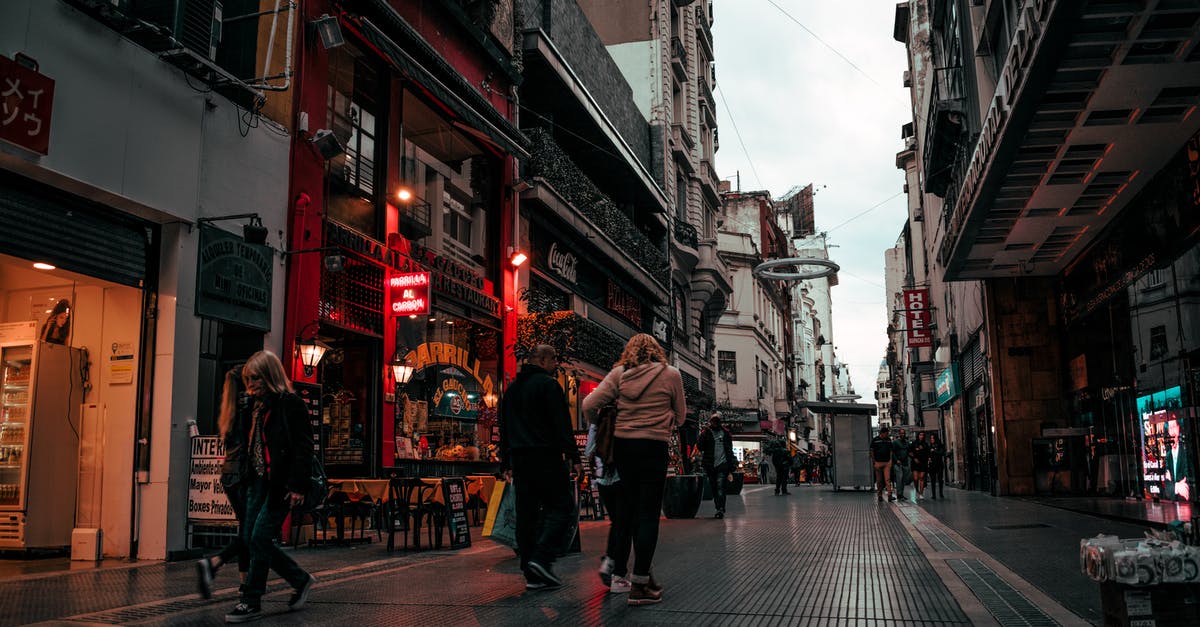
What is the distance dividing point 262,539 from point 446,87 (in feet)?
37.4

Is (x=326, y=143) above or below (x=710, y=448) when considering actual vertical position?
above

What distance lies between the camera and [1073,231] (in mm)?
17203

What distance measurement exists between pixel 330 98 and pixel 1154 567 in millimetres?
12392

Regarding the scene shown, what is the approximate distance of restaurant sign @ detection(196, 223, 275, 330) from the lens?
411 inches

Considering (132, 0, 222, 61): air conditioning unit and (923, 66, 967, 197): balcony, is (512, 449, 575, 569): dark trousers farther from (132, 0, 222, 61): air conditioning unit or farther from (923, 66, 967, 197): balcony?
(923, 66, 967, 197): balcony

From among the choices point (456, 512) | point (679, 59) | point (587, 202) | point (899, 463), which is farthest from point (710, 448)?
point (679, 59)

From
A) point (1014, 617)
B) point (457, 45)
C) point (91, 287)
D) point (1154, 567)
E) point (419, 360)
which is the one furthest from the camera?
point (457, 45)

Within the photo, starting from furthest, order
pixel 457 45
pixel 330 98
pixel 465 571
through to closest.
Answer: pixel 457 45 → pixel 330 98 → pixel 465 571

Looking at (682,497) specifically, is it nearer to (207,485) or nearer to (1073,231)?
(207,485)

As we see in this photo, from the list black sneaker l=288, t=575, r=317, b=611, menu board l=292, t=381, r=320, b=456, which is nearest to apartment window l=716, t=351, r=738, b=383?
menu board l=292, t=381, r=320, b=456

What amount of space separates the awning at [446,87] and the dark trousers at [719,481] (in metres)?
7.22

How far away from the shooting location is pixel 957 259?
63.4 ft

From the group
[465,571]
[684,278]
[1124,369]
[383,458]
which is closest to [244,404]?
[465,571]

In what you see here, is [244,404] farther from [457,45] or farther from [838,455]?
[838,455]
